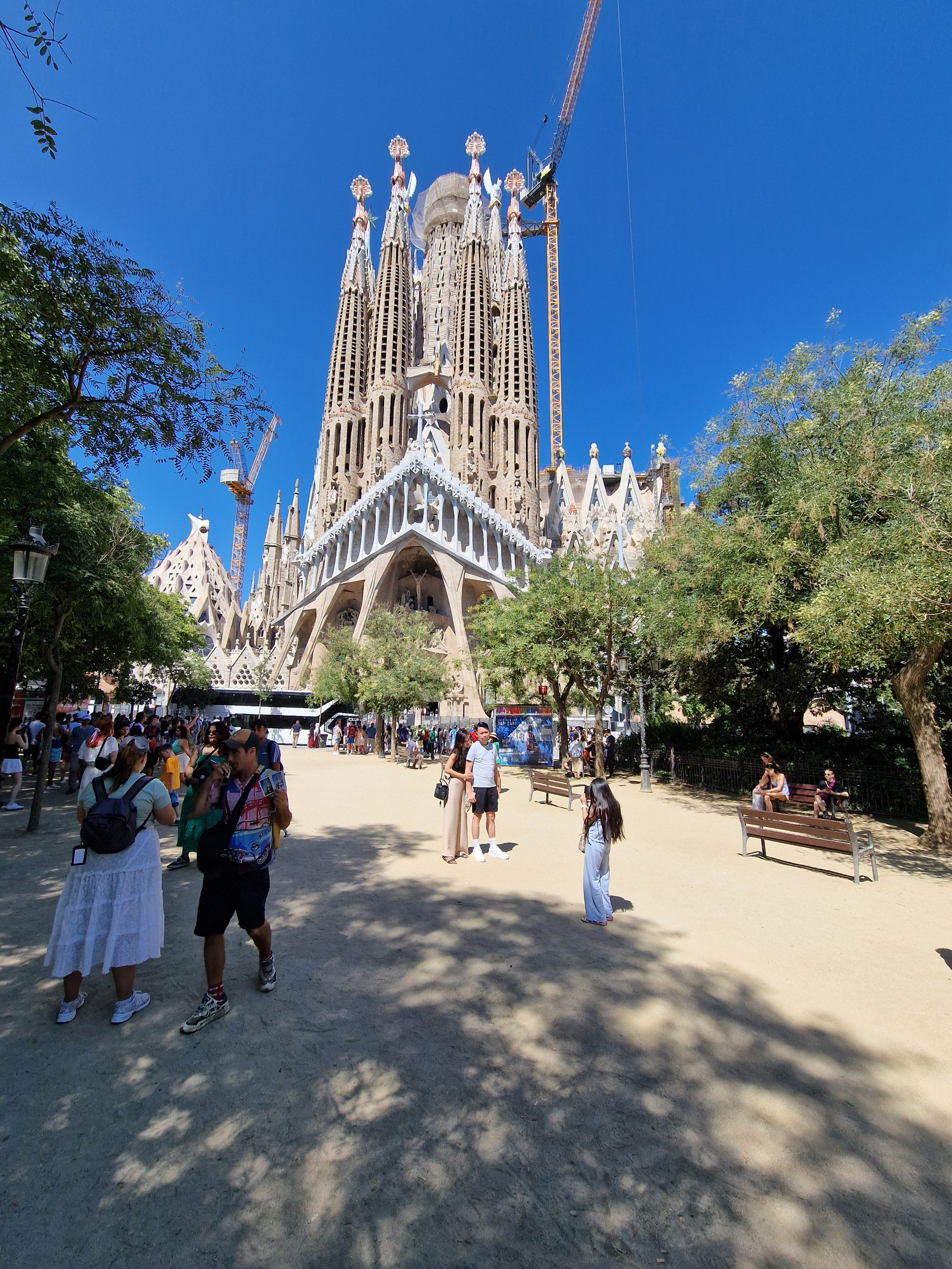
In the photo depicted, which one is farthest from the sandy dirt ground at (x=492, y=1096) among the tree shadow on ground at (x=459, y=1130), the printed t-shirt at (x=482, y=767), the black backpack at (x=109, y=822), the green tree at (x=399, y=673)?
the green tree at (x=399, y=673)

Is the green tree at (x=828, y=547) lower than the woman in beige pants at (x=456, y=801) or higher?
higher

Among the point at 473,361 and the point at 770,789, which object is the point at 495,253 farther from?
the point at 770,789

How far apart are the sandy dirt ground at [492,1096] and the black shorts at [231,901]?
0.51 m

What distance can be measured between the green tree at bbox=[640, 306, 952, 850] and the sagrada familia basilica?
1981cm

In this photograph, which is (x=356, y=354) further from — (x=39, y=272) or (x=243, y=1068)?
(x=243, y=1068)

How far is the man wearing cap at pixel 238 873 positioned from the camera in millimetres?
3094

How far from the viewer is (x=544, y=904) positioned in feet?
17.0

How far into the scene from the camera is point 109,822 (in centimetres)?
302

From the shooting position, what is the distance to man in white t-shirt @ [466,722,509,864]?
668 centimetres

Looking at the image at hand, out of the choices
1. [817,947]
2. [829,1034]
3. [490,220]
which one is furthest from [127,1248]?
[490,220]

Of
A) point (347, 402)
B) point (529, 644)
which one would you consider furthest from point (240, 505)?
point (529, 644)

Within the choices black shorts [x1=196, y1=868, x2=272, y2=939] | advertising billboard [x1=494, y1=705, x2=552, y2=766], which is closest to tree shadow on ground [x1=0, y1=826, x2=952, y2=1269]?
black shorts [x1=196, y1=868, x2=272, y2=939]

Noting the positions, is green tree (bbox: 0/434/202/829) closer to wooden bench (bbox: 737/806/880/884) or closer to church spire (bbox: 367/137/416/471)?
wooden bench (bbox: 737/806/880/884)

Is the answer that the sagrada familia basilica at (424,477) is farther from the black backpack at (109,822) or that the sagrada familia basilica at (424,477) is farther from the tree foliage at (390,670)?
the black backpack at (109,822)
